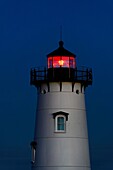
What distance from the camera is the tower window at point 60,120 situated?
28125 millimetres

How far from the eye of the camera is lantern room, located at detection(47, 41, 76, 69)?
92.9 ft

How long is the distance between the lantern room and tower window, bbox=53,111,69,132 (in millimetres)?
2206

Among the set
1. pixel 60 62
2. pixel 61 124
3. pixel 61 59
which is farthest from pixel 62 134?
pixel 61 59

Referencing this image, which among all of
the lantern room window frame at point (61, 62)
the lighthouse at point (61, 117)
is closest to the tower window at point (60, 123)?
the lighthouse at point (61, 117)

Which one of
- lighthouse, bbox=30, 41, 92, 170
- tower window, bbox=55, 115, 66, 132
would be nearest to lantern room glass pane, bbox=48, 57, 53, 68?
lighthouse, bbox=30, 41, 92, 170

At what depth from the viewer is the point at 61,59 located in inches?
1118

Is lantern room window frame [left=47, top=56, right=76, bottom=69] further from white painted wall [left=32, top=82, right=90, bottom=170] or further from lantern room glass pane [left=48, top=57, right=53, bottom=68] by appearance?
white painted wall [left=32, top=82, right=90, bottom=170]

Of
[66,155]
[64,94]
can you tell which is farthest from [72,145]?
[64,94]

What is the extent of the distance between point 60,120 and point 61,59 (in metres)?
2.84

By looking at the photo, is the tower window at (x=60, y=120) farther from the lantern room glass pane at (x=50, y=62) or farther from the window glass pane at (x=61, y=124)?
the lantern room glass pane at (x=50, y=62)

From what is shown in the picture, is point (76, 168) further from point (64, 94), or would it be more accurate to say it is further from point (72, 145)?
point (64, 94)

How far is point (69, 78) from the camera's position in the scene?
2823 centimetres

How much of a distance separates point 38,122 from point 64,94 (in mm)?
1811

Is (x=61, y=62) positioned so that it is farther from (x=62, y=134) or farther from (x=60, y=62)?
(x=62, y=134)
